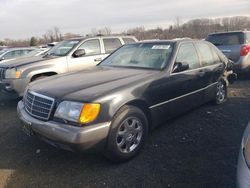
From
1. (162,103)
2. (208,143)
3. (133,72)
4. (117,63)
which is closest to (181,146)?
(208,143)

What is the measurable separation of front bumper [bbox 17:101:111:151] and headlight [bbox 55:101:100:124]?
0.30 ft

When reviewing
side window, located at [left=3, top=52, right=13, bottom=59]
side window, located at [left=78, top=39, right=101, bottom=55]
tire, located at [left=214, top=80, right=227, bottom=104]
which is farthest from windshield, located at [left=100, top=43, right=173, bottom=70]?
side window, located at [left=3, top=52, right=13, bottom=59]

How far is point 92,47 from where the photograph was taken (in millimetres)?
7734

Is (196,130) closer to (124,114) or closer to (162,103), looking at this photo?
(162,103)

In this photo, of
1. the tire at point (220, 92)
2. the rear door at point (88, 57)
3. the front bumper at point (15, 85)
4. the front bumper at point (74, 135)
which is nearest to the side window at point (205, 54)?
the tire at point (220, 92)

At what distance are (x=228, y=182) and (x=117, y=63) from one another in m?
2.73

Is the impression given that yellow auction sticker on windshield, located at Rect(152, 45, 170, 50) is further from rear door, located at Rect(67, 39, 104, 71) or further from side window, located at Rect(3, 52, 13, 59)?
side window, located at Rect(3, 52, 13, 59)

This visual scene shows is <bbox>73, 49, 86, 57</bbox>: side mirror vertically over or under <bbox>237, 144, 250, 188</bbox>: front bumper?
over

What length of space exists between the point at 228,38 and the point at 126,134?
6795 millimetres

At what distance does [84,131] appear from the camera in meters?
3.02

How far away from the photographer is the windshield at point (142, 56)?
172 inches

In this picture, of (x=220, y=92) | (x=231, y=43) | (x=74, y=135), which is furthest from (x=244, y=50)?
(x=74, y=135)

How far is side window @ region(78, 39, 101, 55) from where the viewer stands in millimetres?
7562

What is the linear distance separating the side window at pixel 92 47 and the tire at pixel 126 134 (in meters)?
4.35
